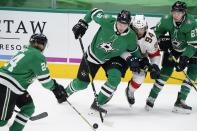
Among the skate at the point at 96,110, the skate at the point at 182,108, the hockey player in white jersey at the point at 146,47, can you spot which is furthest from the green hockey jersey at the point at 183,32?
the skate at the point at 96,110

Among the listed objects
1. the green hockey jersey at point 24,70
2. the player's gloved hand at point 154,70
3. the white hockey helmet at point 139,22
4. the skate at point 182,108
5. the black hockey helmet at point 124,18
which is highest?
the black hockey helmet at point 124,18

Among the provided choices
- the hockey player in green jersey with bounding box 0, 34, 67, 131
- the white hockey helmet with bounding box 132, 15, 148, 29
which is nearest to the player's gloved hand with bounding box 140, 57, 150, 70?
the white hockey helmet with bounding box 132, 15, 148, 29

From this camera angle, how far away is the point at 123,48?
4219mm

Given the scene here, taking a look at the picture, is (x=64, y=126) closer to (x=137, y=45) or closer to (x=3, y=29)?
(x=137, y=45)

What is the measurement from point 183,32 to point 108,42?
2.39 feet

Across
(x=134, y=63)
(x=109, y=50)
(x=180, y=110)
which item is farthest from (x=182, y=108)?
(x=109, y=50)

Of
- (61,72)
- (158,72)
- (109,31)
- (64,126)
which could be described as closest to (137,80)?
(158,72)

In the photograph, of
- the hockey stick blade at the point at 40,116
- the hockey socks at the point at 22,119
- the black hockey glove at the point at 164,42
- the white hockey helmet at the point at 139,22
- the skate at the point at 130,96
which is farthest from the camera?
the skate at the point at 130,96

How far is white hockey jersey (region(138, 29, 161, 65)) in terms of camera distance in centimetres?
426

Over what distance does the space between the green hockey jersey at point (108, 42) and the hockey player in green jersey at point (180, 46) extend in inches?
14.8

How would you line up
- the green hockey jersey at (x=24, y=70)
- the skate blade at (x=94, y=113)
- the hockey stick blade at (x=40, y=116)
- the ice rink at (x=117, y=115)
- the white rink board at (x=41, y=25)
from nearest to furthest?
the green hockey jersey at (x=24, y=70)
the hockey stick blade at (x=40, y=116)
the ice rink at (x=117, y=115)
the skate blade at (x=94, y=113)
the white rink board at (x=41, y=25)

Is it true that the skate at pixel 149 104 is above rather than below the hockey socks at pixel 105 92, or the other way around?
below

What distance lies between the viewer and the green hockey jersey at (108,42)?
4156mm

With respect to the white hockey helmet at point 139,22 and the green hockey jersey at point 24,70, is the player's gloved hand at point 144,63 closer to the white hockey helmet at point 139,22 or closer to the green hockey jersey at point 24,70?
the white hockey helmet at point 139,22
